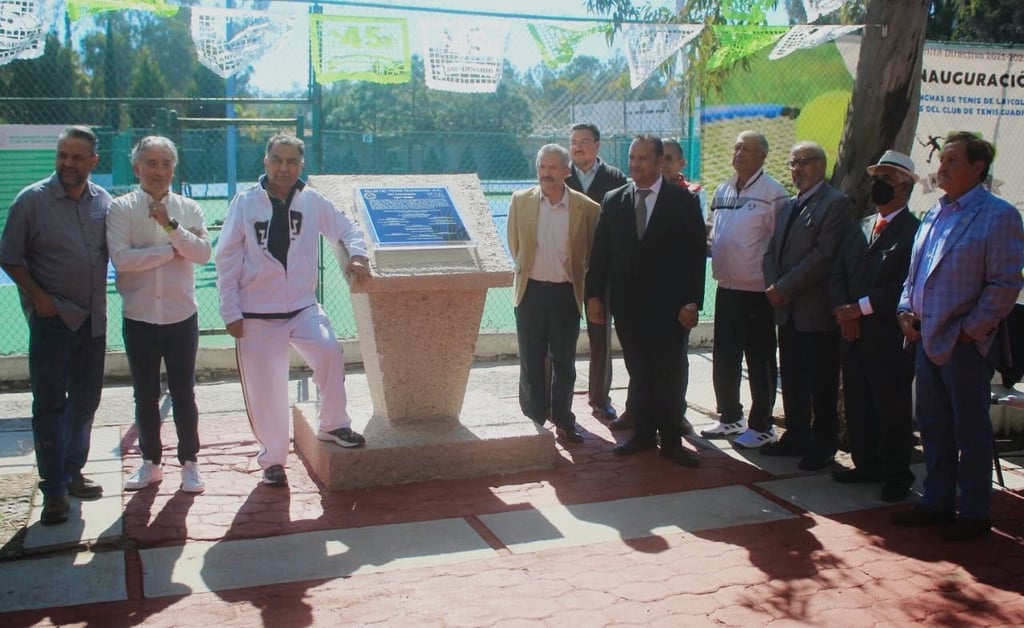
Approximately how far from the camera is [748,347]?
669cm

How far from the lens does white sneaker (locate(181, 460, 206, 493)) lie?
18.5 ft

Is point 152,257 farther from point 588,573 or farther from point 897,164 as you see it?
point 897,164

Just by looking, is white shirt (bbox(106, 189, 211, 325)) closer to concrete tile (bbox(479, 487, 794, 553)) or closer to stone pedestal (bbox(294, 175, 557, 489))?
stone pedestal (bbox(294, 175, 557, 489))

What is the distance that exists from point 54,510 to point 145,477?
0.66m

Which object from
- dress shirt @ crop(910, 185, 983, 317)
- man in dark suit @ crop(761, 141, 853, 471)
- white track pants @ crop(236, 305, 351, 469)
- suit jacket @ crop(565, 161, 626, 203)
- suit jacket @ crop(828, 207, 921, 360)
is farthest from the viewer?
suit jacket @ crop(565, 161, 626, 203)

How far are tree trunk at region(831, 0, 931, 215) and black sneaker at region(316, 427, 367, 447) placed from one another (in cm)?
367

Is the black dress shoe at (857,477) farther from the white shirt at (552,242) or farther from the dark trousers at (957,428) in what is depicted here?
→ the white shirt at (552,242)

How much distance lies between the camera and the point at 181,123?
8.09 metres

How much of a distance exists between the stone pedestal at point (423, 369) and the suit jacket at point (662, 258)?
31.6 inches

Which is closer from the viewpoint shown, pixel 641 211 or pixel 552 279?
pixel 641 211

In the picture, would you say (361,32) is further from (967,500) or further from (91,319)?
(967,500)

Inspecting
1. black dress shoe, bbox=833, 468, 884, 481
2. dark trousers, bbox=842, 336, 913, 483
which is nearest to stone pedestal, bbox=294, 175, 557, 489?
black dress shoe, bbox=833, 468, 884, 481

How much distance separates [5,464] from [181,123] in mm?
3132

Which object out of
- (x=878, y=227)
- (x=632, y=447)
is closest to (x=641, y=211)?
(x=878, y=227)
